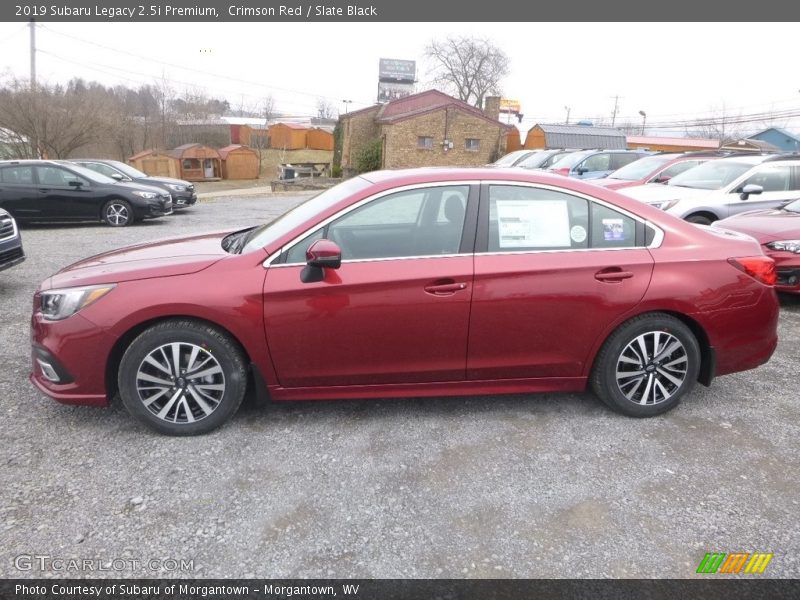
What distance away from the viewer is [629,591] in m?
2.21

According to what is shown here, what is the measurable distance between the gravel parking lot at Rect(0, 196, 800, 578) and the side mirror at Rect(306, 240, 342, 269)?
106 cm

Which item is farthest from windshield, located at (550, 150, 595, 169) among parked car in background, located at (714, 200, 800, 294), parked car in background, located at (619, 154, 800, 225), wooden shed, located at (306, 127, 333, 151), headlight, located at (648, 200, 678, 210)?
wooden shed, located at (306, 127, 333, 151)

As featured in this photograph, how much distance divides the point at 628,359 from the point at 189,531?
268cm

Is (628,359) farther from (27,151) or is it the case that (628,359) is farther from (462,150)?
(462,150)

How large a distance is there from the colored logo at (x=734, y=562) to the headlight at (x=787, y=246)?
14.6 feet

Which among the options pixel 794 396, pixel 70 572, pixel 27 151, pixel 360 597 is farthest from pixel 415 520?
pixel 27 151

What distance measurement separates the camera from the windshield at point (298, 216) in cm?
338

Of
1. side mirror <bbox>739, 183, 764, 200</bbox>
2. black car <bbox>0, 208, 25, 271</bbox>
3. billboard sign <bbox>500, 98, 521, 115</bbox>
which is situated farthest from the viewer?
billboard sign <bbox>500, 98, 521, 115</bbox>

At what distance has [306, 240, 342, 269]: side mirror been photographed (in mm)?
3016

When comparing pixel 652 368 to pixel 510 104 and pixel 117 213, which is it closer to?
pixel 117 213

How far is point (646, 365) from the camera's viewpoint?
3.47m

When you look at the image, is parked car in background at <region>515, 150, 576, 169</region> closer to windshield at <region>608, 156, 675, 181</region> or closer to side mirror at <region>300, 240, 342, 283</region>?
windshield at <region>608, 156, 675, 181</region>

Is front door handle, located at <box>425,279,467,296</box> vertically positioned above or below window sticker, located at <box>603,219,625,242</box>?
below

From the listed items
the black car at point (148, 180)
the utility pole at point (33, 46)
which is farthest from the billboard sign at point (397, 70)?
the black car at point (148, 180)
